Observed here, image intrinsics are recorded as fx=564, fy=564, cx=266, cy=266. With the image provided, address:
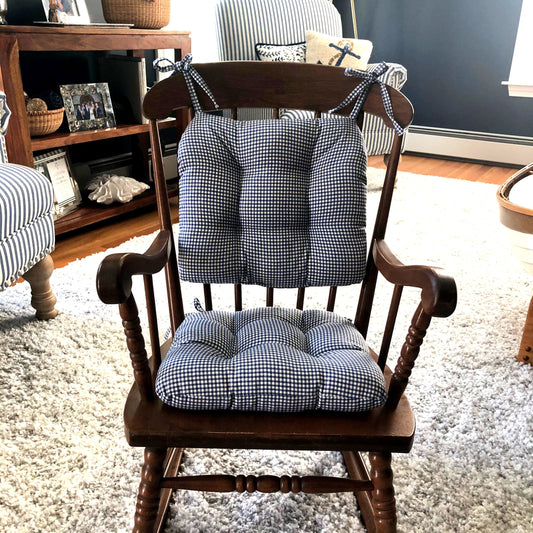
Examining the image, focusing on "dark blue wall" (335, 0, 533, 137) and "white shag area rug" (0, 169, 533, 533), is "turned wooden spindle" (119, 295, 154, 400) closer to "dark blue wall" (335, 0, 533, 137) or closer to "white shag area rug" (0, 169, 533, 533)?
"white shag area rug" (0, 169, 533, 533)

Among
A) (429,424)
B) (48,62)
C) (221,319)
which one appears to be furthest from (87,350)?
(48,62)

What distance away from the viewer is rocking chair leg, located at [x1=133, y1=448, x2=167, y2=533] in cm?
97

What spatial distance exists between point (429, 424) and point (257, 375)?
75cm

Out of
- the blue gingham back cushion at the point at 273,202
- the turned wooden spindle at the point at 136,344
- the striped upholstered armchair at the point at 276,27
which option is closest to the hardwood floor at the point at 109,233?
the striped upholstered armchair at the point at 276,27

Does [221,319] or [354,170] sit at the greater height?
[354,170]

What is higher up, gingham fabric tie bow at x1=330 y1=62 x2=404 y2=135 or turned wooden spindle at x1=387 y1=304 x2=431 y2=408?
gingham fabric tie bow at x1=330 y1=62 x2=404 y2=135

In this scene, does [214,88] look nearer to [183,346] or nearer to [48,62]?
[183,346]

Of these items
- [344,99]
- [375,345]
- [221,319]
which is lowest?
[375,345]

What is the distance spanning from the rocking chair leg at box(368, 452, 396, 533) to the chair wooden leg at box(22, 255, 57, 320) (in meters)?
1.32

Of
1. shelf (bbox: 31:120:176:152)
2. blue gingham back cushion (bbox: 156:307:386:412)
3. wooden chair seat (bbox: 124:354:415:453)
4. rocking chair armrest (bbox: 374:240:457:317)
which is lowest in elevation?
shelf (bbox: 31:120:176:152)

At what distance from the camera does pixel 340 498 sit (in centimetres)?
124

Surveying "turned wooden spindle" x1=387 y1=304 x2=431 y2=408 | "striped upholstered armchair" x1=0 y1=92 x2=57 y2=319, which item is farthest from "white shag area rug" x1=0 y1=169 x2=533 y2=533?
"turned wooden spindle" x1=387 y1=304 x2=431 y2=408

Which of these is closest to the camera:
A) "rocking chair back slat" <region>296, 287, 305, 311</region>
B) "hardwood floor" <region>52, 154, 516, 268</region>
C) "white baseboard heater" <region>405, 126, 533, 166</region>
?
"rocking chair back slat" <region>296, 287, 305, 311</region>

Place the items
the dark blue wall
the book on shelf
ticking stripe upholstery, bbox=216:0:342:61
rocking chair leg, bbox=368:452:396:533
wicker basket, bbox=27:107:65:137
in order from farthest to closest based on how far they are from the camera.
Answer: the dark blue wall, ticking stripe upholstery, bbox=216:0:342:61, the book on shelf, wicker basket, bbox=27:107:65:137, rocking chair leg, bbox=368:452:396:533
